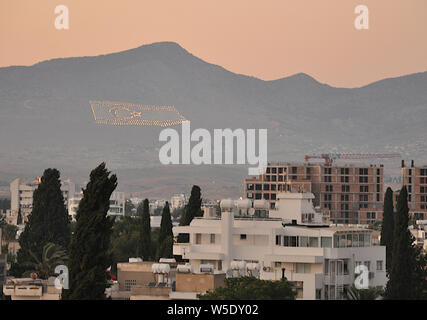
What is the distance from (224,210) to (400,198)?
386 inches

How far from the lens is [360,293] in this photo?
6594 centimetres

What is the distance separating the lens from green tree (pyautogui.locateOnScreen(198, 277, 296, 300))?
56656 mm

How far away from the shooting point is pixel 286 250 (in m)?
71.9

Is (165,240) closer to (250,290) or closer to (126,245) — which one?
(250,290)

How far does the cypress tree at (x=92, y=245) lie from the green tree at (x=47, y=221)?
39980 millimetres

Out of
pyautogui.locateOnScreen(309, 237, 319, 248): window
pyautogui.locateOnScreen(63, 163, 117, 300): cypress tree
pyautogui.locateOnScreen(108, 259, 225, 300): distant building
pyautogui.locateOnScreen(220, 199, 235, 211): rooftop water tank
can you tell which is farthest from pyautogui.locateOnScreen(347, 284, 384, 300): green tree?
pyautogui.locateOnScreen(63, 163, 117, 300): cypress tree

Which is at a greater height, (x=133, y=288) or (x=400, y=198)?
(x=400, y=198)

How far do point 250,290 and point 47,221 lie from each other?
4442 centimetres

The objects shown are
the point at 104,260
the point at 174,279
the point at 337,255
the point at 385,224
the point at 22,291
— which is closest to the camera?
the point at 104,260

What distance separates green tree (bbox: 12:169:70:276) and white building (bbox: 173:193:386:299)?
775 inches

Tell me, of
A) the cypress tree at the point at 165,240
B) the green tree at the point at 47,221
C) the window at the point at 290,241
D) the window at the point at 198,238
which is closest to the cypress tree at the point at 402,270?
the window at the point at 290,241

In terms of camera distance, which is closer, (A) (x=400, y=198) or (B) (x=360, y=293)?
(B) (x=360, y=293)
